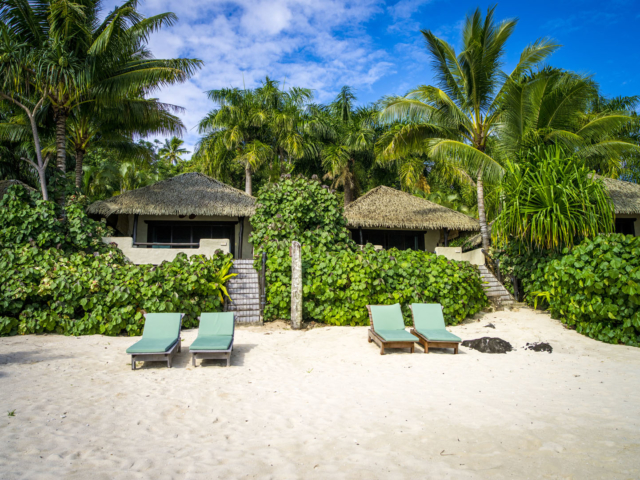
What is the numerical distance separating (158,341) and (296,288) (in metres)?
3.33

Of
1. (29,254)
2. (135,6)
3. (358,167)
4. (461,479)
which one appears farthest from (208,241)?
(358,167)

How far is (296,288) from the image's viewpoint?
866 cm

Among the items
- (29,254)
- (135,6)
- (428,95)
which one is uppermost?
(135,6)

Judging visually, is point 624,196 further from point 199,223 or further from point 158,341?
point 158,341

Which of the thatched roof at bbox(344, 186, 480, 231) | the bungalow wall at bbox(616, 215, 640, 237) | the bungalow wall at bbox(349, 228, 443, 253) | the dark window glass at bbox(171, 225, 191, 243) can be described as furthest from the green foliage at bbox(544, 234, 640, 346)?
the dark window glass at bbox(171, 225, 191, 243)

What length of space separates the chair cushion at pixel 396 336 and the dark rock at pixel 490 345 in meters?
1.23

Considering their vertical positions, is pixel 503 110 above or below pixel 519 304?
above

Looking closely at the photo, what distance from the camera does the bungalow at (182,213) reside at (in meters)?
13.4

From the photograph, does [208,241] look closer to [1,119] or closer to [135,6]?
[135,6]

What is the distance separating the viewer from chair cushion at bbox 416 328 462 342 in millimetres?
6590

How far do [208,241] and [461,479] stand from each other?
983 cm

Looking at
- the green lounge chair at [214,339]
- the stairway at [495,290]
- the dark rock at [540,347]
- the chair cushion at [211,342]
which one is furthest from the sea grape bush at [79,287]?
the stairway at [495,290]

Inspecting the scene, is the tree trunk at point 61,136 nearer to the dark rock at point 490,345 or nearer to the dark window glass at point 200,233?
the dark window glass at point 200,233

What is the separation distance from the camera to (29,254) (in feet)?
26.3
